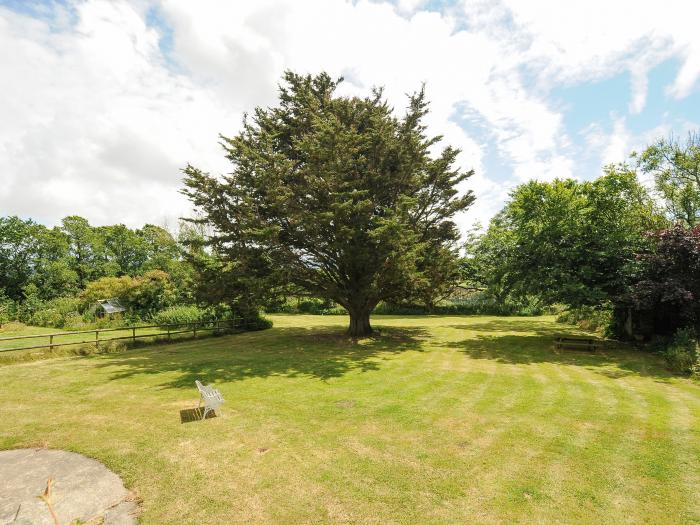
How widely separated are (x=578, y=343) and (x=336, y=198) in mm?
13421

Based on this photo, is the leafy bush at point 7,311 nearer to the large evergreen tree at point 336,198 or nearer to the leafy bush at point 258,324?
the leafy bush at point 258,324

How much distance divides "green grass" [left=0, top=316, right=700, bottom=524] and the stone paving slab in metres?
0.28

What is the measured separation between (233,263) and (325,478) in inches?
551

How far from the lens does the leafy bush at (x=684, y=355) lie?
498 inches

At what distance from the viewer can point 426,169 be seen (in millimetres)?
20797

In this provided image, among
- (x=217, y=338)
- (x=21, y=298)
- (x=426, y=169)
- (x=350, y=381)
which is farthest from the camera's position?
(x=21, y=298)

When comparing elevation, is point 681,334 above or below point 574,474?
above

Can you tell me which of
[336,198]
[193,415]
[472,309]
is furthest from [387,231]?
[472,309]

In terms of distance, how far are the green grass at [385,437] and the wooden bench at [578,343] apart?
6.73 feet

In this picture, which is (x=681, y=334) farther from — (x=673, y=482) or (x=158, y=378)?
(x=158, y=378)

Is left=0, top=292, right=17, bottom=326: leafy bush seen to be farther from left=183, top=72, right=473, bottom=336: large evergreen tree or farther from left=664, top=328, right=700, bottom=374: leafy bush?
left=664, top=328, right=700, bottom=374: leafy bush

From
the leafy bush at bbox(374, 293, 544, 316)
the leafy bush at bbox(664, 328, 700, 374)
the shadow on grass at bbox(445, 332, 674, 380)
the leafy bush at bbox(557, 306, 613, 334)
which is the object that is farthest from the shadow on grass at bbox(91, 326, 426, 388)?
the leafy bush at bbox(374, 293, 544, 316)

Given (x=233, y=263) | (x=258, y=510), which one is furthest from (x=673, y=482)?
(x=233, y=263)

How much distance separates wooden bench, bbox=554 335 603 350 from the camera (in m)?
16.7
